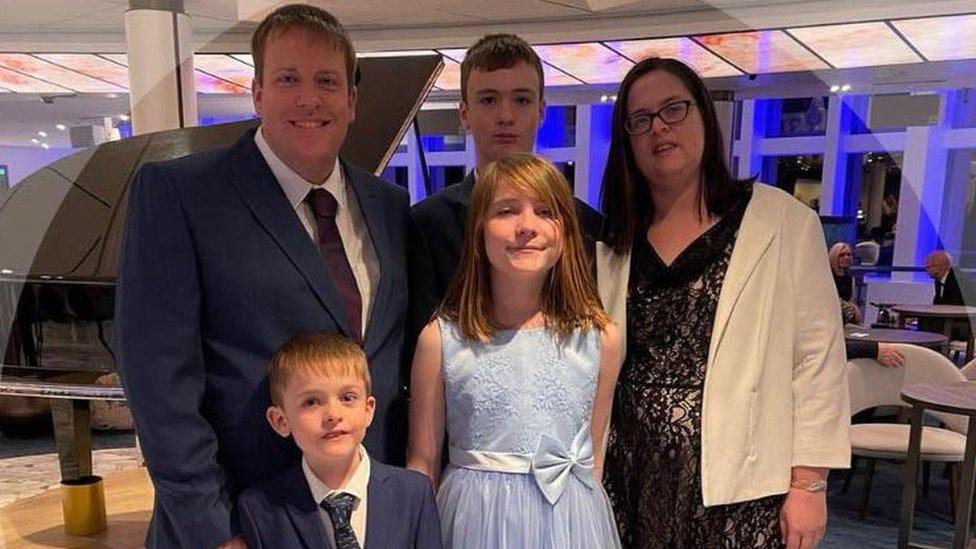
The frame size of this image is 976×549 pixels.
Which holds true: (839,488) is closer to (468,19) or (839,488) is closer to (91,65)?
(468,19)

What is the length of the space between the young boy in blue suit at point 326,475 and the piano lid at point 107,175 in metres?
1.93

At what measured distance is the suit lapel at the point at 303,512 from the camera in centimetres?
137

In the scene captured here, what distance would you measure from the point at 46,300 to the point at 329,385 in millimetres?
2036

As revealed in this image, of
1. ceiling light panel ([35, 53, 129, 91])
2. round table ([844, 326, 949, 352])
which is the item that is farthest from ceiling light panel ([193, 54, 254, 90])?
round table ([844, 326, 949, 352])

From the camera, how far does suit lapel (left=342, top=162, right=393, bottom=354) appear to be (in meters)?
1.49

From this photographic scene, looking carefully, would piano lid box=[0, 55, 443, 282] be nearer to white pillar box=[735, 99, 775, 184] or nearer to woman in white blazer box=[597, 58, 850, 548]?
woman in white blazer box=[597, 58, 850, 548]

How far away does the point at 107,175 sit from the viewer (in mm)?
3459

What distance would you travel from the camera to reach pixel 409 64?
138 inches

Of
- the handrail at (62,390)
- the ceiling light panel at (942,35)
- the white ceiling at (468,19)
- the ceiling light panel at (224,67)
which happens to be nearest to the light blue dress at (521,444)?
the handrail at (62,390)

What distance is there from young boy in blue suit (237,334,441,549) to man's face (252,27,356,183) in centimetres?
37

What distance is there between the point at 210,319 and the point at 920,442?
3482mm

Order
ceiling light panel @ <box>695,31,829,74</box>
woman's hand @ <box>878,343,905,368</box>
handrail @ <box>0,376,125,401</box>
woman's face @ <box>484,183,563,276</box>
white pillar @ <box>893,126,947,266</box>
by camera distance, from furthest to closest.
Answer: white pillar @ <box>893,126,947,266</box>
ceiling light panel @ <box>695,31,829,74</box>
woman's hand @ <box>878,343,905,368</box>
handrail @ <box>0,376,125,401</box>
woman's face @ <box>484,183,563,276</box>

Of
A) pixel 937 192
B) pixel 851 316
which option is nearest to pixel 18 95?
pixel 851 316

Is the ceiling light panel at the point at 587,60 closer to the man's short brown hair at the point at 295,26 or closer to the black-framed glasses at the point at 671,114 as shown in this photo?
the black-framed glasses at the point at 671,114
